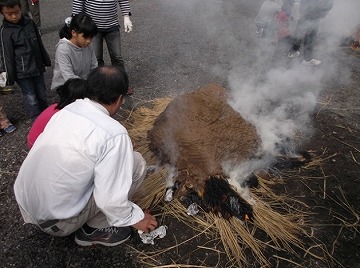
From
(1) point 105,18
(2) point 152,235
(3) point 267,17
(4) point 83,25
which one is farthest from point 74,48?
(3) point 267,17

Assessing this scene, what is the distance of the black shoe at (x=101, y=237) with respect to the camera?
2328mm

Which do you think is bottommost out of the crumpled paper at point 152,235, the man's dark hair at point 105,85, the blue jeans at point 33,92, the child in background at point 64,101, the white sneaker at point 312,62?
the white sneaker at point 312,62

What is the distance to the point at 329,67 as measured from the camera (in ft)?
19.4

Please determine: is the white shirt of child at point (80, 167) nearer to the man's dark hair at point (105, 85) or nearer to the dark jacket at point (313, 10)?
the man's dark hair at point (105, 85)

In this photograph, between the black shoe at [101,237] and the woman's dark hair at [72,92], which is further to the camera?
the woman's dark hair at [72,92]

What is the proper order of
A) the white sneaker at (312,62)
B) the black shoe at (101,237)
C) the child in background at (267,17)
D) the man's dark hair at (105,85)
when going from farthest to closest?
the child in background at (267,17)
the white sneaker at (312,62)
the black shoe at (101,237)
the man's dark hair at (105,85)

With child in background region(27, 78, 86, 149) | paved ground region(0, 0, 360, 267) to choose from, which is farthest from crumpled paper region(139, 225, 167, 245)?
child in background region(27, 78, 86, 149)

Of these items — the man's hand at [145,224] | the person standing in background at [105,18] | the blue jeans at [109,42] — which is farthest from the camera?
the blue jeans at [109,42]

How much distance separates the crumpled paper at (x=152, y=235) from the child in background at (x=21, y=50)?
2206mm

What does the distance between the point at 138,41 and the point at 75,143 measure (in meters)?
5.57

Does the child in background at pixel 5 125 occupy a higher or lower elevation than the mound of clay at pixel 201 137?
lower

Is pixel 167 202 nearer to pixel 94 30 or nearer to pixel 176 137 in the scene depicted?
pixel 176 137

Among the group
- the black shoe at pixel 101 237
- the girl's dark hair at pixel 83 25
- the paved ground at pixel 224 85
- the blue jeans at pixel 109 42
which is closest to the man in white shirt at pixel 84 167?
the black shoe at pixel 101 237

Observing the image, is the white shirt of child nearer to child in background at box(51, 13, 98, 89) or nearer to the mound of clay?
the mound of clay
